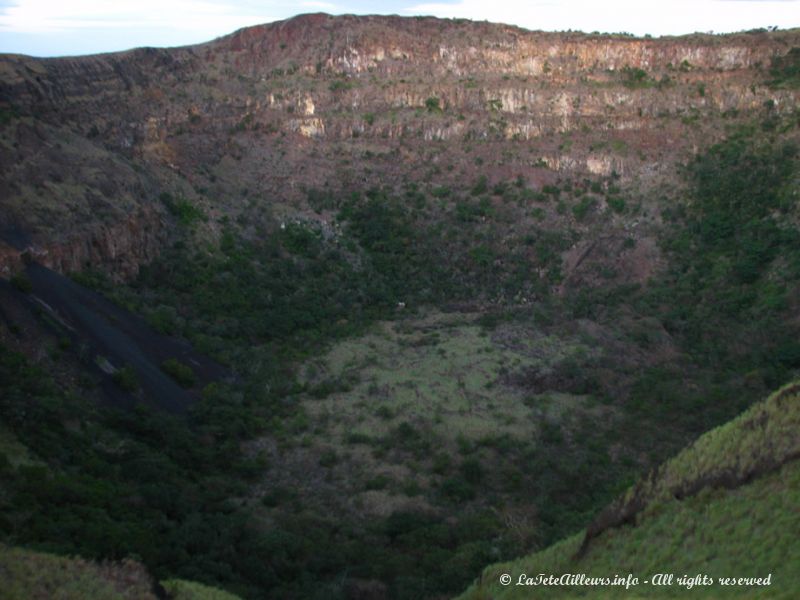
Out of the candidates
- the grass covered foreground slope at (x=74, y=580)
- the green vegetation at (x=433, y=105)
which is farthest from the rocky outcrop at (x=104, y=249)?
the green vegetation at (x=433, y=105)

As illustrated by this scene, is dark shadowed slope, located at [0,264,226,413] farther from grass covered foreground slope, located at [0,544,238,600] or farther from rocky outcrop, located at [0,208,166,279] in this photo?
grass covered foreground slope, located at [0,544,238,600]

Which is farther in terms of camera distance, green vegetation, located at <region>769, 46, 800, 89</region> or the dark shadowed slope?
green vegetation, located at <region>769, 46, 800, 89</region>

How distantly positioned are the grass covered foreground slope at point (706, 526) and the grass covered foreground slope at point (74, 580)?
20.7ft

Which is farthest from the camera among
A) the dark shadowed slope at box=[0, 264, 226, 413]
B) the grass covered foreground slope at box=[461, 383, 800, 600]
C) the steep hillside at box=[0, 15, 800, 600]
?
the dark shadowed slope at box=[0, 264, 226, 413]

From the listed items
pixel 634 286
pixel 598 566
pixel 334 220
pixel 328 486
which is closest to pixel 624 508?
pixel 598 566

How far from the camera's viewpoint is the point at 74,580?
48.5 ft

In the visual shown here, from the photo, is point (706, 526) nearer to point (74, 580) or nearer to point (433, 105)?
point (74, 580)

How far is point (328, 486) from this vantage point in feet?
81.6

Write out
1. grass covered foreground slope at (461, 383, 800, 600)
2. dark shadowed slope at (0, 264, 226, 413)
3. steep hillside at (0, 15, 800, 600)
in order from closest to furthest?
grass covered foreground slope at (461, 383, 800, 600)
steep hillside at (0, 15, 800, 600)
dark shadowed slope at (0, 264, 226, 413)

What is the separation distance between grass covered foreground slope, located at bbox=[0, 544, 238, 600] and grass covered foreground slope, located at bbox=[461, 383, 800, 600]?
6.31 meters

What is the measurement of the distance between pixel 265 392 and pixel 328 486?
23.2 feet

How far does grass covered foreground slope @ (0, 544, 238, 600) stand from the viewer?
14.1 m

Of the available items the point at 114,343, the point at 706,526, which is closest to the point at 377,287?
the point at 114,343

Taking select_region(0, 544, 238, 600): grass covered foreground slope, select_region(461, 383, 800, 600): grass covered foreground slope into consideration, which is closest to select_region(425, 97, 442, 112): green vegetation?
select_region(461, 383, 800, 600): grass covered foreground slope
